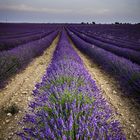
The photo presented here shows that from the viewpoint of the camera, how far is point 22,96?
4.66m

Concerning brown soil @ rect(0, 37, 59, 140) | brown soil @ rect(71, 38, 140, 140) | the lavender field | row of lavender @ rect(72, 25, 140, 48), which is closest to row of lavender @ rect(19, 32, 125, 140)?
the lavender field

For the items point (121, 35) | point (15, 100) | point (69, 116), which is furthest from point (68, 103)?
point (121, 35)

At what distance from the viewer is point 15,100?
14.4ft

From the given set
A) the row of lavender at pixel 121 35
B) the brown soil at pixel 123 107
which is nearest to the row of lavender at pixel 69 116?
the brown soil at pixel 123 107

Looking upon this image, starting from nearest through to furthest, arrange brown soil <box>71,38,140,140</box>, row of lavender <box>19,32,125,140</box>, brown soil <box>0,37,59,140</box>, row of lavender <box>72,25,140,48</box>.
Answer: row of lavender <box>19,32,125,140</box>
brown soil <box>0,37,59,140</box>
brown soil <box>71,38,140,140</box>
row of lavender <box>72,25,140,48</box>

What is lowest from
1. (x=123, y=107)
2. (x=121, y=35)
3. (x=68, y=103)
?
(x=121, y=35)

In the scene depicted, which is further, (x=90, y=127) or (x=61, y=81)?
(x=61, y=81)

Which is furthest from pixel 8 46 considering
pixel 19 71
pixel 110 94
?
pixel 110 94

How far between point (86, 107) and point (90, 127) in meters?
0.37

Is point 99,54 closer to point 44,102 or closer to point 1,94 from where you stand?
point 1,94

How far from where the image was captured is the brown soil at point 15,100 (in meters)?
3.23

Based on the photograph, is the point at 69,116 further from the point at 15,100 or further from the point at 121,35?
the point at 121,35

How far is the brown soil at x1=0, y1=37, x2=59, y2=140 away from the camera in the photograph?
10.6ft

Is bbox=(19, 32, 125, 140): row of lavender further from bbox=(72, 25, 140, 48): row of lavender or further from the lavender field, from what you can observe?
bbox=(72, 25, 140, 48): row of lavender
